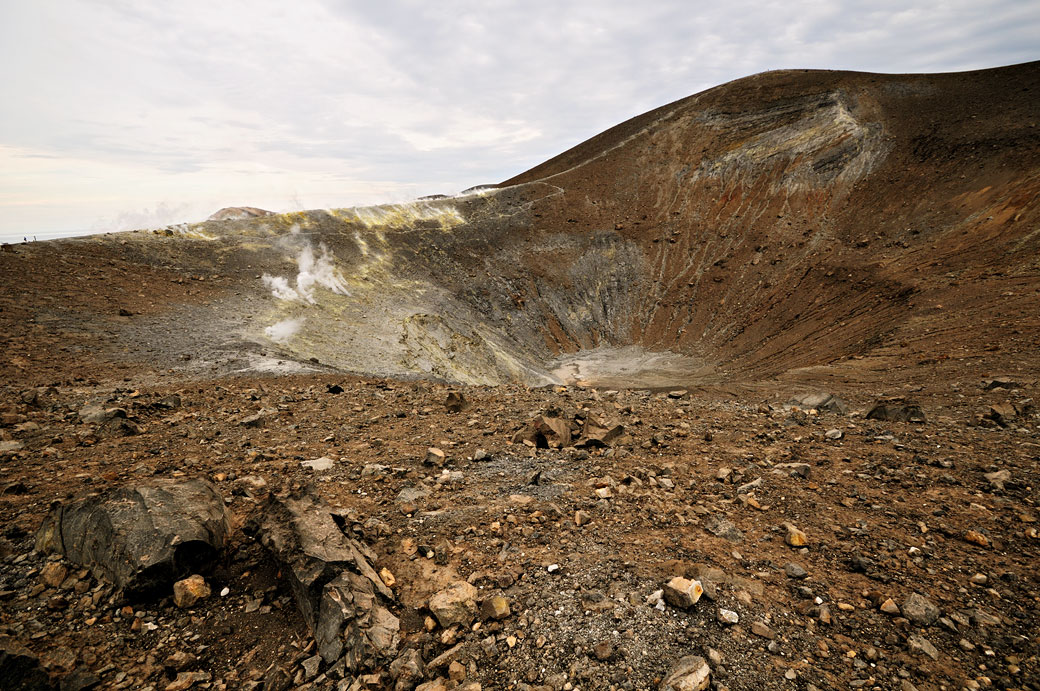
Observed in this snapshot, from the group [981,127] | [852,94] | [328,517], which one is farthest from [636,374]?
[852,94]

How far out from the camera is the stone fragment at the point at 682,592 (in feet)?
12.9

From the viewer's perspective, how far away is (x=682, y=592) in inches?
156

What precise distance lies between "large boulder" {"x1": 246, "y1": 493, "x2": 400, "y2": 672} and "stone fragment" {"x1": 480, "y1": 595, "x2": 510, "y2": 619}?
2.43 feet

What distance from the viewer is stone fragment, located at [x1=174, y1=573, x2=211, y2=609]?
13.5 ft

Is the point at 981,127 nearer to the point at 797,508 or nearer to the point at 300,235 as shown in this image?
the point at 797,508

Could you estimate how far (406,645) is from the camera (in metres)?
3.82

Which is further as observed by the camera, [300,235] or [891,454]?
[300,235]

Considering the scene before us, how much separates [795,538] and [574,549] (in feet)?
7.87

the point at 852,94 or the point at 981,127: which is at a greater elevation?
the point at 852,94

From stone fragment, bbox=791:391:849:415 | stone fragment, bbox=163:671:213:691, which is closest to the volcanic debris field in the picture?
stone fragment, bbox=163:671:213:691

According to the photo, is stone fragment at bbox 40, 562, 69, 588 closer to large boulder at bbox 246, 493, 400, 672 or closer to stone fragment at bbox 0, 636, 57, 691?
stone fragment at bbox 0, 636, 57, 691

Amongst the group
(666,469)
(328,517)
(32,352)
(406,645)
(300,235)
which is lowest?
(666,469)

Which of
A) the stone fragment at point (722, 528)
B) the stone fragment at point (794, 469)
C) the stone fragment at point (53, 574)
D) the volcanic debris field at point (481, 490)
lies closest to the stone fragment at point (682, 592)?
the volcanic debris field at point (481, 490)

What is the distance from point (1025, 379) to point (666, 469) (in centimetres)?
917
